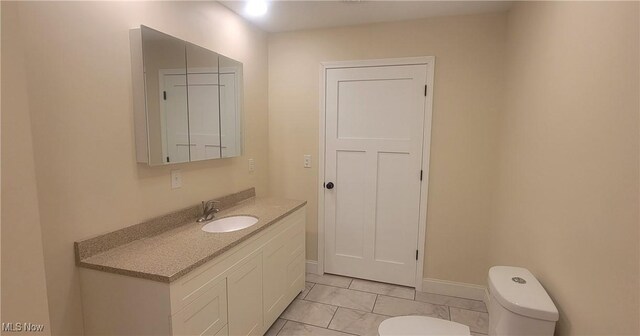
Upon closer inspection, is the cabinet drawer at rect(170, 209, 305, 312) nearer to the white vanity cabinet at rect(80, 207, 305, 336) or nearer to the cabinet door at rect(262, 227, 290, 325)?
the white vanity cabinet at rect(80, 207, 305, 336)

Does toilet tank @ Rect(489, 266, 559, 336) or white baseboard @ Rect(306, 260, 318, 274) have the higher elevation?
toilet tank @ Rect(489, 266, 559, 336)

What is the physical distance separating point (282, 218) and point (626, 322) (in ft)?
6.02

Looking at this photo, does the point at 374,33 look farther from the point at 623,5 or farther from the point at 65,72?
the point at 65,72

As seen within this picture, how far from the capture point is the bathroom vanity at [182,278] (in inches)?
54.6

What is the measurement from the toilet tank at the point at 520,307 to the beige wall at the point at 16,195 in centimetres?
178

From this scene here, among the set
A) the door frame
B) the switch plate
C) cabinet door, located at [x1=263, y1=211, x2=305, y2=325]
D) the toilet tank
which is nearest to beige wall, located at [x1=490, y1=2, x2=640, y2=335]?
the toilet tank

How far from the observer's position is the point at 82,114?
1458 mm

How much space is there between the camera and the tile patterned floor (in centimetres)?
233

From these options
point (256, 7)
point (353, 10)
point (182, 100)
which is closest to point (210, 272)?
point (182, 100)

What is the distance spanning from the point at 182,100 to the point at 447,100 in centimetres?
206

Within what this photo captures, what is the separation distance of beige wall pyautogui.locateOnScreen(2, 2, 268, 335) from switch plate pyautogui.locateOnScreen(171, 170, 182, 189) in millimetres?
38

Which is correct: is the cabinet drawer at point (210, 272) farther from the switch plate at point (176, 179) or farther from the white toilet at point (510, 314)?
the white toilet at point (510, 314)

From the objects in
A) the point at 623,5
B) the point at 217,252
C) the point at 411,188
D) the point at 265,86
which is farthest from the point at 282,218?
the point at 623,5

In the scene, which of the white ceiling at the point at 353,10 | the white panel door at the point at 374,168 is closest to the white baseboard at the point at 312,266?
the white panel door at the point at 374,168
